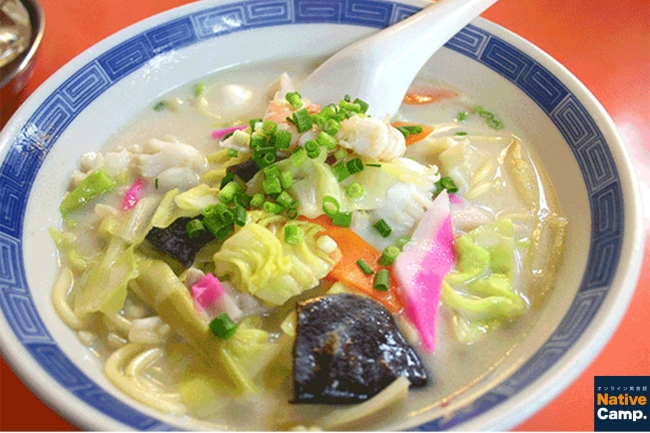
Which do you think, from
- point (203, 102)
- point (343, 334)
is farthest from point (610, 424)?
point (203, 102)

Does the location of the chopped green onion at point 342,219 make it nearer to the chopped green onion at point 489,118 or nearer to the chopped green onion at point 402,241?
the chopped green onion at point 402,241

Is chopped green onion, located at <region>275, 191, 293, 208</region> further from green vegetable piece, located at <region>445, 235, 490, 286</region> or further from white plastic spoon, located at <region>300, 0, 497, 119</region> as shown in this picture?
white plastic spoon, located at <region>300, 0, 497, 119</region>

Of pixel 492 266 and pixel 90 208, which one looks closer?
pixel 492 266

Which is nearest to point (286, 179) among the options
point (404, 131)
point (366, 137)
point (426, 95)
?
point (366, 137)

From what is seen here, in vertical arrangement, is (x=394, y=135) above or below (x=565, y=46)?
below

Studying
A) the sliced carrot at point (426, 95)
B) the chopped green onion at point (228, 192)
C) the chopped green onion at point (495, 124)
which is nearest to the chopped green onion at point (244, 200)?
the chopped green onion at point (228, 192)

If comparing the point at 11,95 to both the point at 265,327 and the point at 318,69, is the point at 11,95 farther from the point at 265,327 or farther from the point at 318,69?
the point at 265,327

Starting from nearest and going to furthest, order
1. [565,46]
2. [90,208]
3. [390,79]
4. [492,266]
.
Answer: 1. [492,266]
2. [90,208]
3. [390,79]
4. [565,46]

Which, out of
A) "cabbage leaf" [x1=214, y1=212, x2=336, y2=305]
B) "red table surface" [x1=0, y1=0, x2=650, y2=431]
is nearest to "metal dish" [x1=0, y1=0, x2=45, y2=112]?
"red table surface" [x1=0, y1=0, x2=650, y2=431]
